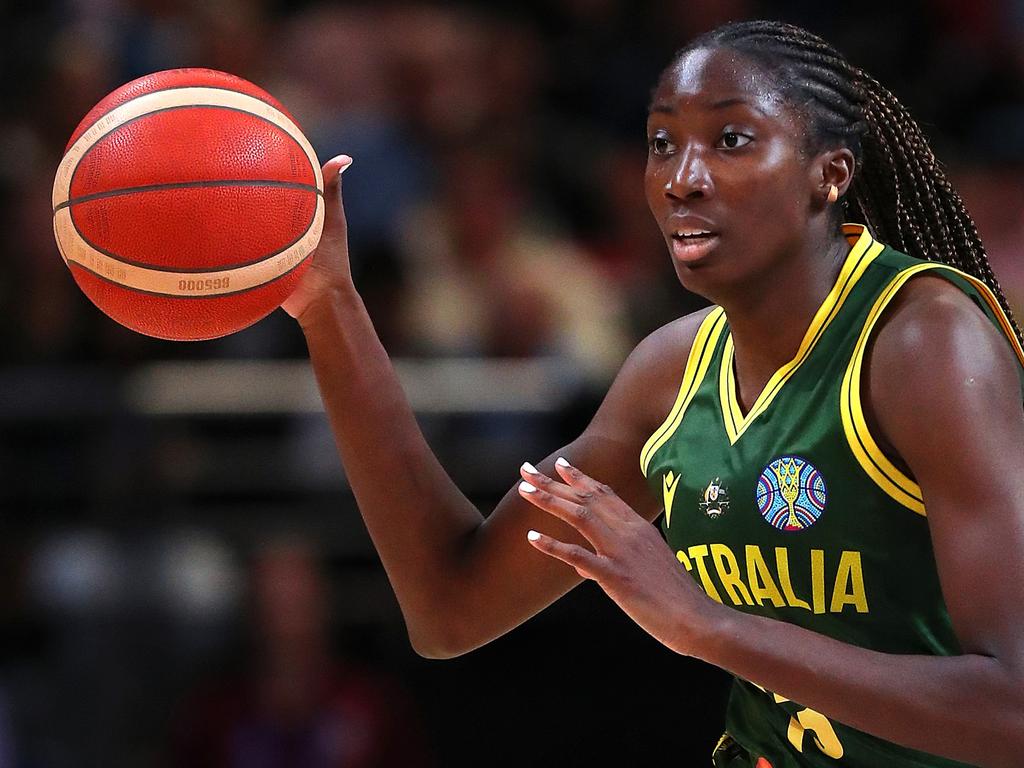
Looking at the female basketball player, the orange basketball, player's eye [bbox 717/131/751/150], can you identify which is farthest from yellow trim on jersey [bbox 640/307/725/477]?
the orange basketball

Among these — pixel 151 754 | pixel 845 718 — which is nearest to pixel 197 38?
pixel 151 754

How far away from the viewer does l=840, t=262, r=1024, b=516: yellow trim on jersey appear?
7.72ft

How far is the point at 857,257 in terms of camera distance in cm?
260

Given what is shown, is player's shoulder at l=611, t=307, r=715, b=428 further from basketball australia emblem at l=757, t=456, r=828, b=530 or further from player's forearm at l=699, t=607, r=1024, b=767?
player's forearm at l=699, t=607, r=1024, b=767

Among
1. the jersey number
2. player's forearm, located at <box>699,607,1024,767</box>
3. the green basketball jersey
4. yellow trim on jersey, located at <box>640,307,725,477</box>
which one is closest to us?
player's forearm, located at <box>699,607,1024,767</box>

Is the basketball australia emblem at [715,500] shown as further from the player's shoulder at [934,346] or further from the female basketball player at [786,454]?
the player's shoulder at [934,346]

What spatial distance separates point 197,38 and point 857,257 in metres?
4.87

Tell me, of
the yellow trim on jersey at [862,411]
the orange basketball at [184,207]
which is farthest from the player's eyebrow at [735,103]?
the orange basketball at [184,207]

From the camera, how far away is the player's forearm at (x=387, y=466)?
2.98 m

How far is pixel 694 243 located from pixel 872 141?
43 centimetres

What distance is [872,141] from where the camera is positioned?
2709mm

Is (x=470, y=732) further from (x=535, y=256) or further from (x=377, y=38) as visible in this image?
(x=377, y=38)

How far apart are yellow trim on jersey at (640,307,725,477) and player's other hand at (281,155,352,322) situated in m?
0.65

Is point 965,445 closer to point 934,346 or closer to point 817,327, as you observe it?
point 934,346
